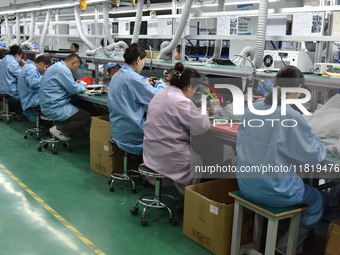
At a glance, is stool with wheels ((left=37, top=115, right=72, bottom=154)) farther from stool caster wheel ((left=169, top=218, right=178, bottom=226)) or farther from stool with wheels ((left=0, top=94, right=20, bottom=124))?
stool caster wheel ((left=169, top=218, right=178, bottom=226))

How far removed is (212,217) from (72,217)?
1282mm

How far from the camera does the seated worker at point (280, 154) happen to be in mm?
2164

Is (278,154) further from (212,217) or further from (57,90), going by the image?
(57,90)

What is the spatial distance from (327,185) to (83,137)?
3.97m

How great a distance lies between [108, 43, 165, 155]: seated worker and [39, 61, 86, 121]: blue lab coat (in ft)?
4.60

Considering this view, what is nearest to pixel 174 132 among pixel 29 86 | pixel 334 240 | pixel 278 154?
pixel 278 154

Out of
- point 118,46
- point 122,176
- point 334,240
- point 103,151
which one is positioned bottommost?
point 122,176

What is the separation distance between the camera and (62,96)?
190 inches

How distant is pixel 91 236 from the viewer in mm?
2848

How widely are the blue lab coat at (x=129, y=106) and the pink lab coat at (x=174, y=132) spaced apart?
21.9 inches

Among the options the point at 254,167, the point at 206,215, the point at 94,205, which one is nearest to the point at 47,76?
the point at 94,205

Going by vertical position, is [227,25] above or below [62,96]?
above

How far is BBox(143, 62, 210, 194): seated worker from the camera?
2895 mm

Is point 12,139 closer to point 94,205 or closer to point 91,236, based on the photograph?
point 94,205
